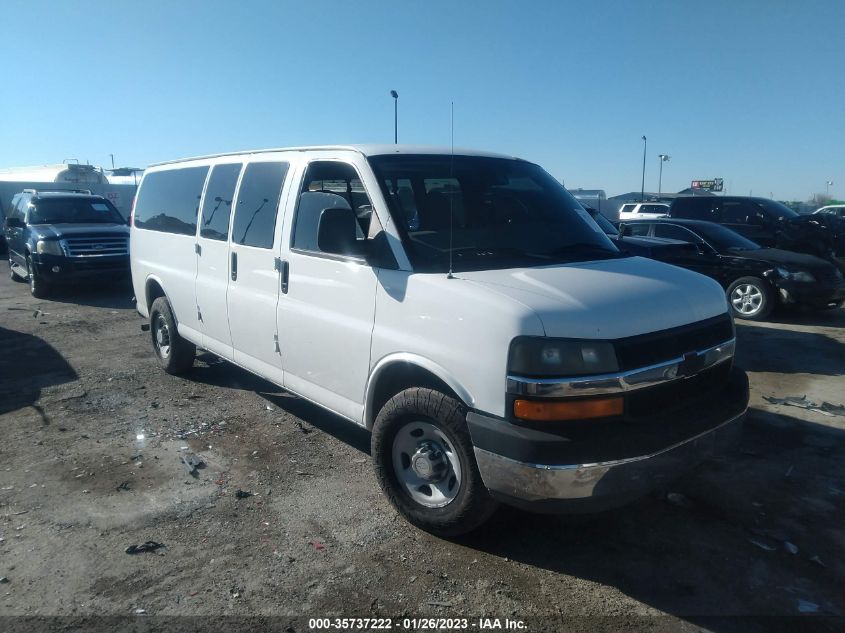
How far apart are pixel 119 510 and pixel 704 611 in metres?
3.37

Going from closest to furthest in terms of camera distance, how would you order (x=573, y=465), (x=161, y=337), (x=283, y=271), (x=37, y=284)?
(x=573, y=465) → (x=283, y=271) → (x=161, y=337) → (x=37, y=284)

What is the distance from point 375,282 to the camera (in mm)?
3691

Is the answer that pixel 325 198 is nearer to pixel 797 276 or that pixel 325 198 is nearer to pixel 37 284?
pixel 797 276

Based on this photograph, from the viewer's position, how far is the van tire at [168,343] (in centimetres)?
645

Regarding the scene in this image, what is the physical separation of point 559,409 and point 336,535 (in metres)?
1.58

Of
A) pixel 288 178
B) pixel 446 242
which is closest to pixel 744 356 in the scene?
pixel 446 242

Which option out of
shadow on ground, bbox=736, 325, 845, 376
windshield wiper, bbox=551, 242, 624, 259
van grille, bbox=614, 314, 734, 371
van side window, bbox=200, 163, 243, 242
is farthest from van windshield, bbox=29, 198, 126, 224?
van grille, bbox=614, 314, 734, 371

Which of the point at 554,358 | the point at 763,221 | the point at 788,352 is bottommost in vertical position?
the point at 788,352

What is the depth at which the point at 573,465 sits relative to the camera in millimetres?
2850

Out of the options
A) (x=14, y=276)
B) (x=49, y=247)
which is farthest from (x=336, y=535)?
(x=14, y=276)

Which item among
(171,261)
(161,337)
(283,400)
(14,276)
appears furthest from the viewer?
(14,276)

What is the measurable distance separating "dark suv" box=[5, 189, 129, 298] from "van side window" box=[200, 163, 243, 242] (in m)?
7.64

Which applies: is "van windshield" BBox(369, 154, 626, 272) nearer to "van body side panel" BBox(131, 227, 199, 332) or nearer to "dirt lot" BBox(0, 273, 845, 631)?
"dirt lot" BBox(0, 273, 845, 631)

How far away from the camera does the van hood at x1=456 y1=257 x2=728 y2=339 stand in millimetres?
2951
